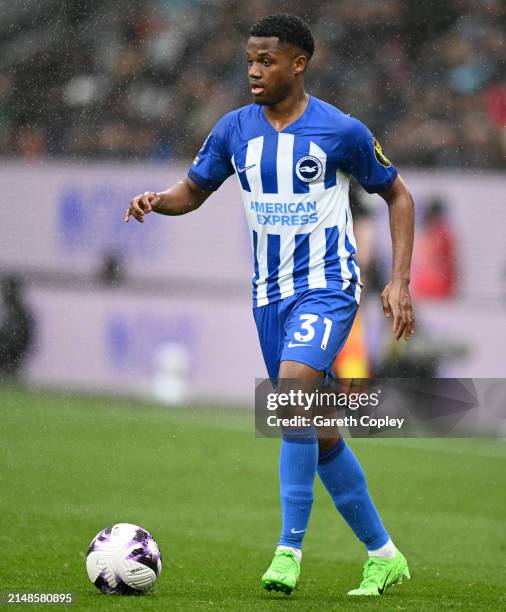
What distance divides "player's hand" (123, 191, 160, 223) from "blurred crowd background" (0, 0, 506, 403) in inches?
226

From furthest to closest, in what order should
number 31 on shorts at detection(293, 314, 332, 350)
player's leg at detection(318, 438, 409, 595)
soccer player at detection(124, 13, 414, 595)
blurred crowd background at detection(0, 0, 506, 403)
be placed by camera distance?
blurred crowd background at detection(0, 0, 506, 403) → player's leg at detection(318, 438, 409, 595) → soccer player at detection(124, 13, 414, 595) → number 31 on shorts at detection(293, 314, 332, 350)

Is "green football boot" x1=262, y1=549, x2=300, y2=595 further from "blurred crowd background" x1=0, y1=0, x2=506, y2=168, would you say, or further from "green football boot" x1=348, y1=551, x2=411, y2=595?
"blurred crowd background" x1=0, y1=0, x2=506, y2=168

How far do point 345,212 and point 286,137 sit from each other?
0.33 m

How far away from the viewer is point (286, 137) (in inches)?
174

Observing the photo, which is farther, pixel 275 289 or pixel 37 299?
pixel 37 299

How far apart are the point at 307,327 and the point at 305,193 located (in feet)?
1.58

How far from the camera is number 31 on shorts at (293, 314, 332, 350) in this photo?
4.19m

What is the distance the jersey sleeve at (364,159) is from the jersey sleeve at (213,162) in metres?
0.46

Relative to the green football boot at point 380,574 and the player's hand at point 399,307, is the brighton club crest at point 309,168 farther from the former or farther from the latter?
the green football boot at point 380,574

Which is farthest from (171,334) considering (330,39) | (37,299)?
(330,39)

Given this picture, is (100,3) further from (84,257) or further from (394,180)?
(394,180)

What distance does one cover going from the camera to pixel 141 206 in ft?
14.5

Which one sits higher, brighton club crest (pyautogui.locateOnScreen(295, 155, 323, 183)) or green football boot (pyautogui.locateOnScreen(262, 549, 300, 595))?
brighton club crest (pyautogui.locateOnScreen(295, 155, 323, 183))

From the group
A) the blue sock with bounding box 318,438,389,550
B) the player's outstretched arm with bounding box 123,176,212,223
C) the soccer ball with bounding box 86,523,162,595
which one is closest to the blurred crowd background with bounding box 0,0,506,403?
the player's outstretched arm with bounding box 123,176,212,223
